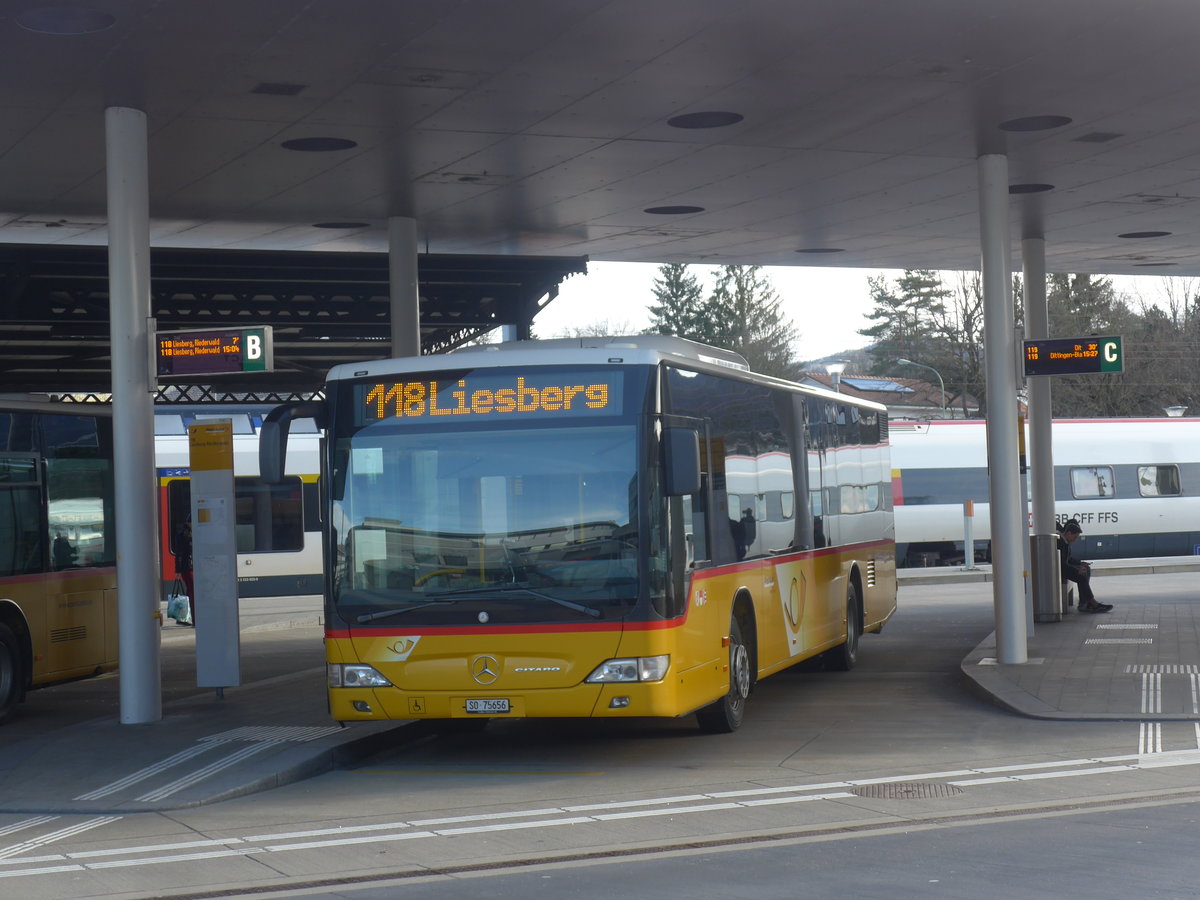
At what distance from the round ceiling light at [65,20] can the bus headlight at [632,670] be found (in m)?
5.63

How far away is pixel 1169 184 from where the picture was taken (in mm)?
18531

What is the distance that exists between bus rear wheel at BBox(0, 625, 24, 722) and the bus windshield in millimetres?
4853

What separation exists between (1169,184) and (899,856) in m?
13.0

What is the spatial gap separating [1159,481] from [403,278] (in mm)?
25792

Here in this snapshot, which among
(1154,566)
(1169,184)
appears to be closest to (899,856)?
(1169,184)

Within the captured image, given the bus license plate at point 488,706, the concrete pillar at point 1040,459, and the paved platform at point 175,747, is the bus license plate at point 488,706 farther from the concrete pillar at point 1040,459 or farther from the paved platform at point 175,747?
the concrete pillar at point 1040,459

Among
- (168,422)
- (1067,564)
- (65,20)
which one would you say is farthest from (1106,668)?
(168,422)

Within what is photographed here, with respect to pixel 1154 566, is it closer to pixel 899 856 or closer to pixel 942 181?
pixel 942 181

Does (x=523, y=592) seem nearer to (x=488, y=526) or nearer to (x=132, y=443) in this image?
(x=488, y=526)

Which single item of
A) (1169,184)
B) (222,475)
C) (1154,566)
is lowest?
(1154,566)

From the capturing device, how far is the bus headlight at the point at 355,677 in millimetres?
10734

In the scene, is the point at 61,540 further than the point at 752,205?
No

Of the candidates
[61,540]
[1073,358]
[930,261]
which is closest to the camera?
[61,540]

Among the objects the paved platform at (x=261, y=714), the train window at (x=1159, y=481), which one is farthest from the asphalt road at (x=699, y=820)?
the train window at (x=1159, y=481)
